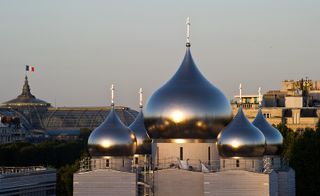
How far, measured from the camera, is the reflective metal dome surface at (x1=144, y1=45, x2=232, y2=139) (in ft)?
192

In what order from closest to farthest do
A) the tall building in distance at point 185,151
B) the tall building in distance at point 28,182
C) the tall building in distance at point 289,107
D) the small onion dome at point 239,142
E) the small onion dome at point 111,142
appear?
the tall building in distance at point 185,151 → the small onion dome at point 239,142 → the small onion dome at point 111,142 → the tall building in distance at point 28,182 → the tall building in distance at point 289,107

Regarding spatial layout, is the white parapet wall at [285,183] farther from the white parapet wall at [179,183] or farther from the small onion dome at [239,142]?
the white parapet wall at [179,183]

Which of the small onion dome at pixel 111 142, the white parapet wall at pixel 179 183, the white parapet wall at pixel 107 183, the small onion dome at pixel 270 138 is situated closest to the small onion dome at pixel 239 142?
the white parapet wall at pixel 179 183

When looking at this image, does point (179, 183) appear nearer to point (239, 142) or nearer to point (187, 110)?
point (239, 142)

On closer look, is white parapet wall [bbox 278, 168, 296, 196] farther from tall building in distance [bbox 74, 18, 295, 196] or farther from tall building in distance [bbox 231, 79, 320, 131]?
tall building in distance [bbox 231, 79, 320, 131]

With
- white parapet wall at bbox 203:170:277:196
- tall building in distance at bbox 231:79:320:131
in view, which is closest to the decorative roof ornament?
white parapet wall at bbox 203:170:277:196

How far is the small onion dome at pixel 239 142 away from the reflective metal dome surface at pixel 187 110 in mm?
1413

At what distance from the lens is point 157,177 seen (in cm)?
5775

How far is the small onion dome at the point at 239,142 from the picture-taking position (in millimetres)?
57219

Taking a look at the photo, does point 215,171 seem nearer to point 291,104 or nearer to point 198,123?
point 198,123

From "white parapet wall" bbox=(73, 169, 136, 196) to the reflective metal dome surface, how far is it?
3.79m

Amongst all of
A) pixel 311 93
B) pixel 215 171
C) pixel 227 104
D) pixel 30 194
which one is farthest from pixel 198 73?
pixel 311 93

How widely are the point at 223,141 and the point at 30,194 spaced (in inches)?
859

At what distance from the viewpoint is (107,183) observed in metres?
57.2
